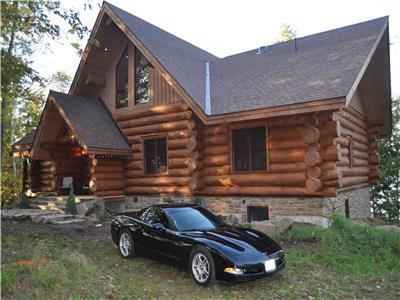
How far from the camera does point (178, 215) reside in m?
7.50

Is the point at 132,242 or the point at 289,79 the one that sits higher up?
the point at 289,79

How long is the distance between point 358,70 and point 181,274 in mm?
8595

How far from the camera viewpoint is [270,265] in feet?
20.4

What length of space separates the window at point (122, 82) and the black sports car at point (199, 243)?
9.34 m

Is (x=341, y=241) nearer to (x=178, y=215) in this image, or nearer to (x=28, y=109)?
(x=178, y=215)

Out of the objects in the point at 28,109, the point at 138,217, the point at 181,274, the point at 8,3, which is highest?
the point at 28,109

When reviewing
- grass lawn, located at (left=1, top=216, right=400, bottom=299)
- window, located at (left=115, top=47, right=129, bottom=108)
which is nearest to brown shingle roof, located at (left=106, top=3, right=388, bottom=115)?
window, located at (left=115, top=47, right=129, bottom=108)

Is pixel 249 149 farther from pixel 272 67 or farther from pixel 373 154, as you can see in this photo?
pixel 373 154

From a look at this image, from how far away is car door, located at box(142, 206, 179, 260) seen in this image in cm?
695

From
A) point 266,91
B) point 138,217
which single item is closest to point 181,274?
point 138,217

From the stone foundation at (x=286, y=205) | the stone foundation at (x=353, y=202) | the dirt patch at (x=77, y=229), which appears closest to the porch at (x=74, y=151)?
the stone foundation at (x=286, y=205)

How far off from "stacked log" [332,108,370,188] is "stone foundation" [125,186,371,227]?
60 cm

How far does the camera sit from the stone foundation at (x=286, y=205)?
1138cm

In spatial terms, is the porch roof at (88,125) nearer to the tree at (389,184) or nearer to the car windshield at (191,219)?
the car windshield at (191,219)
